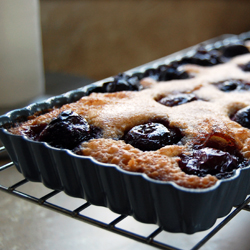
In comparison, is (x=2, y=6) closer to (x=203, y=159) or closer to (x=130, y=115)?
(x=130, y=115)

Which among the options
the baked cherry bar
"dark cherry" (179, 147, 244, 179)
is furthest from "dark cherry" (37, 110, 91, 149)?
"dark cherry" (179, 147, 244, 179)

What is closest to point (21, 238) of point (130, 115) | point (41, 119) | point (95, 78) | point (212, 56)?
point (41, 119)

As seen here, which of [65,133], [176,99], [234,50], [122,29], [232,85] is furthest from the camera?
[122,29]

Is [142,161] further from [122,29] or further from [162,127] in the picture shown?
[122,29]

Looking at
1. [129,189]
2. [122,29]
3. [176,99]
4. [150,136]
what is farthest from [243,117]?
[122,29]

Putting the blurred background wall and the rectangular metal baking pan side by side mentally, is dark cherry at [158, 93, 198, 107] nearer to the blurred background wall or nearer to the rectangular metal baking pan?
the rectangular metal baking pan

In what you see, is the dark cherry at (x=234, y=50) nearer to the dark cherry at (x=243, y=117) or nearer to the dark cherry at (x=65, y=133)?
the dark cherry at (x=243, y=117)

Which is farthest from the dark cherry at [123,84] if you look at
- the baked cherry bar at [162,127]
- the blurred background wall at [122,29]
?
the blurred background wall at [122,29]
